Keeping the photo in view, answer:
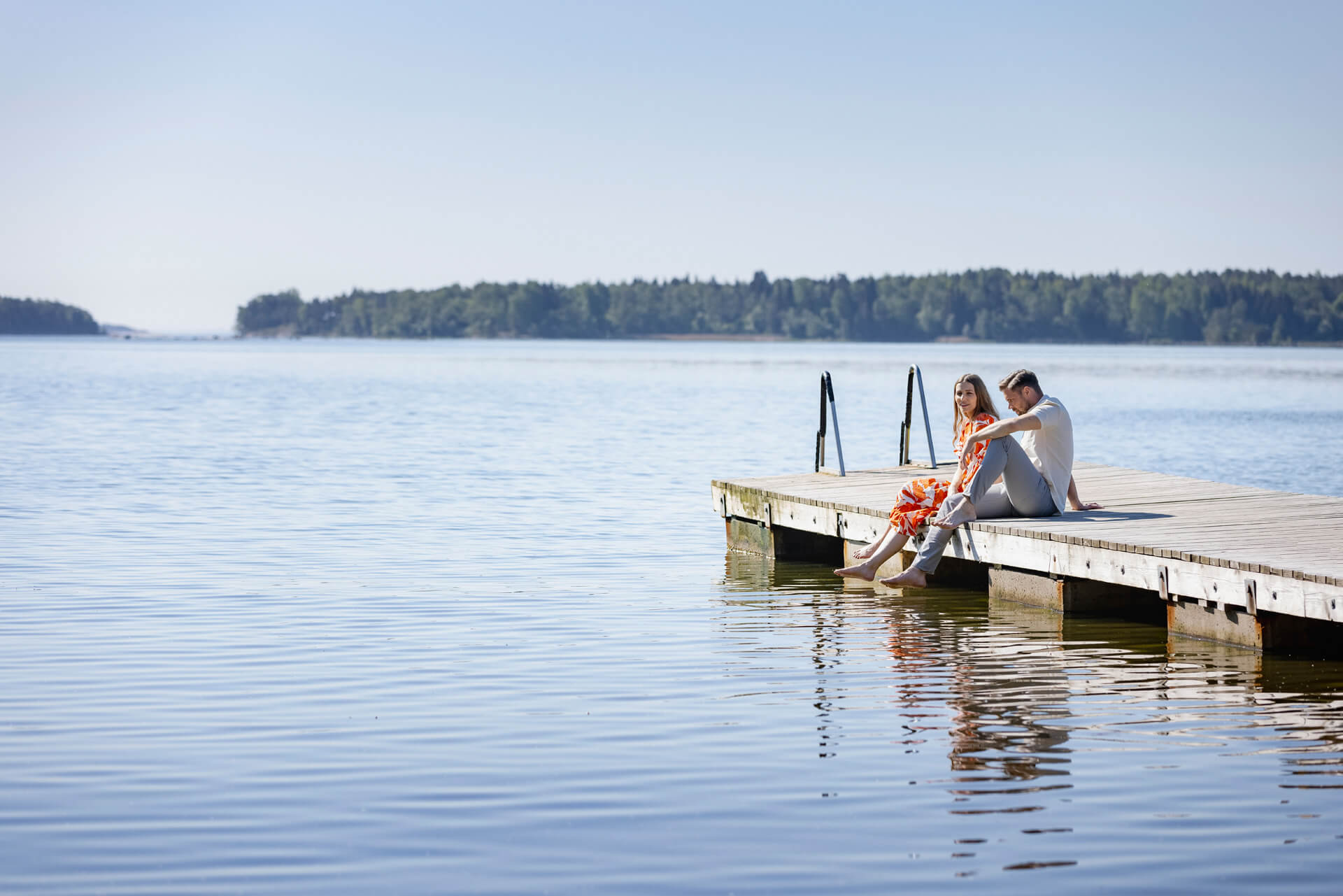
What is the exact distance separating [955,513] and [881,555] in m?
0.71

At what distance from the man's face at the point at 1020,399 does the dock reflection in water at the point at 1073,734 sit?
1.48 meters

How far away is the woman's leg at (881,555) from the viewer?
1158cm

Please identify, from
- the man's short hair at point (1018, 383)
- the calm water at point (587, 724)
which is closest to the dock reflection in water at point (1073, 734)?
the calm water at point (587, 724)

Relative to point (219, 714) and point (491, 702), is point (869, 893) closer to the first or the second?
point (491, 702)

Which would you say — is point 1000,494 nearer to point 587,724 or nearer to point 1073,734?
point 1073,734

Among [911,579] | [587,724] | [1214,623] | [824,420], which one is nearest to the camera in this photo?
[587,724]

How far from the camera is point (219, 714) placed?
7.76 meters

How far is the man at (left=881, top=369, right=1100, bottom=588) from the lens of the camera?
10961 millimetres

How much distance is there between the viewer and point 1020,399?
11055 millimetres

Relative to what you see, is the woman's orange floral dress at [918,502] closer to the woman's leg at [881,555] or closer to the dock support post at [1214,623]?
the woman's leg at [881,555]

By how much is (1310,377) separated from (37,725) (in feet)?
266

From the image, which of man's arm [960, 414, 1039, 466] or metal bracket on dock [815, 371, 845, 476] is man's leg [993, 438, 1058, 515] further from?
metal bracket on dock [815, 371, 845, 476]

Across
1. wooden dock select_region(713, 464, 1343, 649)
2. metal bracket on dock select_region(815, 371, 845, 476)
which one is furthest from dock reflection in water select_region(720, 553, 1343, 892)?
metal bracket on dock select_region(815, 371, 845, 476)

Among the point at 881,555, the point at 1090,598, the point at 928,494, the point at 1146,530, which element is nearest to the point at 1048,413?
the point at 1146,530
